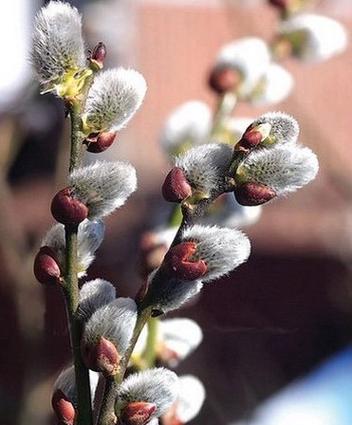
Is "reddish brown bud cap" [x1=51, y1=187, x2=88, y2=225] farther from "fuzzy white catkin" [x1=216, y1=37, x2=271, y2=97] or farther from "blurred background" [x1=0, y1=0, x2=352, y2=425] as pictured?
"fuzzy white catkin" [x1=216, y1=37, x2=271, y2=97]

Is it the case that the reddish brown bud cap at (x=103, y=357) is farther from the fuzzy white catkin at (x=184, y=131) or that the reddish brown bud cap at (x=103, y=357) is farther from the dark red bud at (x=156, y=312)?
the fuzzy white catkin at (x=184, y=131)

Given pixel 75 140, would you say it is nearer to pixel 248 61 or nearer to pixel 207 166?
pixel 207 166

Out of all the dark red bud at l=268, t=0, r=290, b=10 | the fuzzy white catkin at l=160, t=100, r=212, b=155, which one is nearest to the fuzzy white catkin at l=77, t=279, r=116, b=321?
the fuzzy white catkin at l=160, t=100, r=212, b=155

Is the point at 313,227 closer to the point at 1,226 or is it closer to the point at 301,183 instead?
the point at 1,226

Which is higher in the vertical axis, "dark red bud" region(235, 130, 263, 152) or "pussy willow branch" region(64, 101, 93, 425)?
"dark red bud" region(235, 130, 263, 152)

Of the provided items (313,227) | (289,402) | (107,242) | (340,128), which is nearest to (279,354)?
(289,402)

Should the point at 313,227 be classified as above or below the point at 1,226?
below
